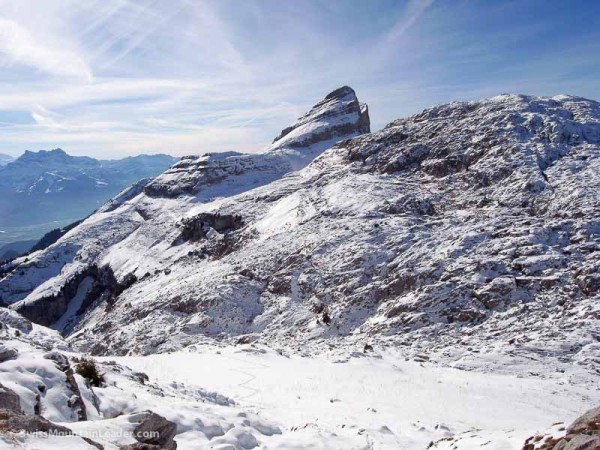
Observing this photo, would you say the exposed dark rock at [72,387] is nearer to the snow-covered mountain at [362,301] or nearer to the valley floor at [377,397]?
the snow-covered mountain at [362,301]

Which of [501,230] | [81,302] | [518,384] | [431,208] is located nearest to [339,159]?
[431,208]

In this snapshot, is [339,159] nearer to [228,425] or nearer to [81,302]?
[81,302]

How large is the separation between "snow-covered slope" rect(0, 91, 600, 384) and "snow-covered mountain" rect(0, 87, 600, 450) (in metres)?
0.21

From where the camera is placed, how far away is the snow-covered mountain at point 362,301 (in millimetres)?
14320

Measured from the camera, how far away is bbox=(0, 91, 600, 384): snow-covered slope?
31.8 m

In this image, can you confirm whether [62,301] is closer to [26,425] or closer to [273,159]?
[273,159]

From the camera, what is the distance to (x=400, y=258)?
4006 cm

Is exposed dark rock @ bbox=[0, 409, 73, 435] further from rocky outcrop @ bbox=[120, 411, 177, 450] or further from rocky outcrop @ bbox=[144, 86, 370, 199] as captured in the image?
rocky outcrop @ bbox=[144, 86, 370, 199]

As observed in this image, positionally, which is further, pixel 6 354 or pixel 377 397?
pixel 377 397

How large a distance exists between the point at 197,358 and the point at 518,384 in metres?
18.5

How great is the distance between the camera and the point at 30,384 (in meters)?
11.1

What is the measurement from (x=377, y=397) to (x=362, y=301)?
55.8ft

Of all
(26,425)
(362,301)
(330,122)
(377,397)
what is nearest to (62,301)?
(362,301)

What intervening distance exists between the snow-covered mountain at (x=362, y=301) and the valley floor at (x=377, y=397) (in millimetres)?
134
